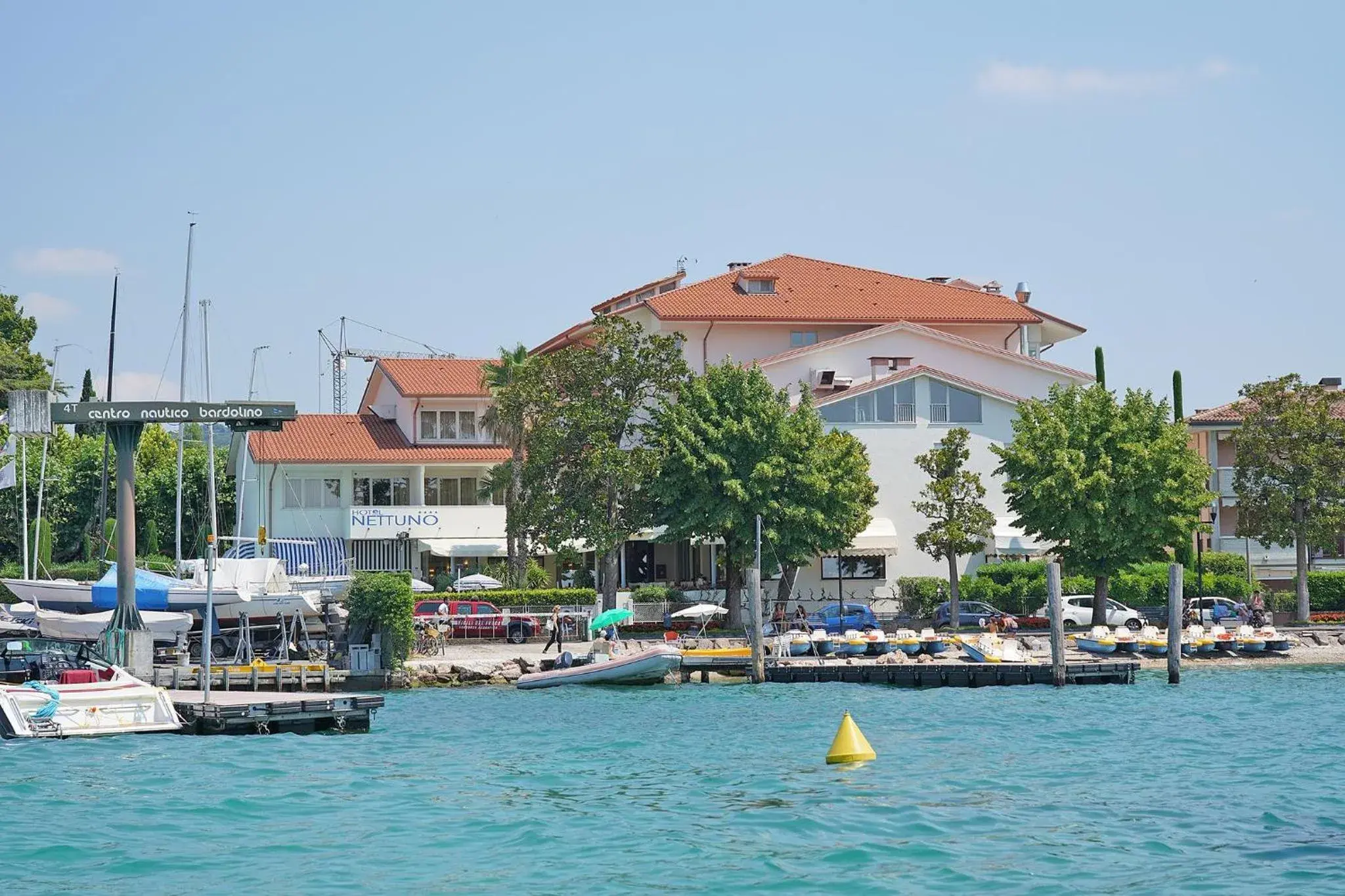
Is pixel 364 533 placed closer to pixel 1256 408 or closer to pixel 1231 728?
pixel 1256 408

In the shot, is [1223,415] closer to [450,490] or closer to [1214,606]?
[1214,606]

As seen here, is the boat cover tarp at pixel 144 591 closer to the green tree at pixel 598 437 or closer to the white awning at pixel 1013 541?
the green tree at pixel 598 437

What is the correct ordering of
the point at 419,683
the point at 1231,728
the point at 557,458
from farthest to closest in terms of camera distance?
the point at 557,458
the point at 419,683
the point at 1231,728

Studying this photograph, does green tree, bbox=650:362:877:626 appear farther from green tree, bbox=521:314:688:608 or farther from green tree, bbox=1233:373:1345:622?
green tree, bbox=1233:373:1345:622

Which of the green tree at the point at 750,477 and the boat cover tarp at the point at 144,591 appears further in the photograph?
the green tree at the point at 750,477

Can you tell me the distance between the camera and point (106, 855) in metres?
25.2

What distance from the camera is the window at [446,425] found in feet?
248

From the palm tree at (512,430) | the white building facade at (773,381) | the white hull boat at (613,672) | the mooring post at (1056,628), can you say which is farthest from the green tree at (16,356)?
the mooring post at (1056,628)

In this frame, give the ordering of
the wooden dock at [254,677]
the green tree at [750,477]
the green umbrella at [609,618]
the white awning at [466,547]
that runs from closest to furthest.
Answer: the wooden dock at [254,677]
the green umbrella at [609,618]
the green tree at [750,477]
the white awning at [466,547]

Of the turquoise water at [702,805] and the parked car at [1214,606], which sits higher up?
the parked car at [1214,606]

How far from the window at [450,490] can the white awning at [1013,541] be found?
2194cm

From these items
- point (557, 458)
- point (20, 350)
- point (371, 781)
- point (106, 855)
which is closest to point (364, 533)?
point (557, 458)

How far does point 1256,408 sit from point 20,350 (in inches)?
2134

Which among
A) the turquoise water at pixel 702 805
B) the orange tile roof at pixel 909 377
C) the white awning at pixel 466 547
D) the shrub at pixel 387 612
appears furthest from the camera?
the white awning at pixel 466 547
